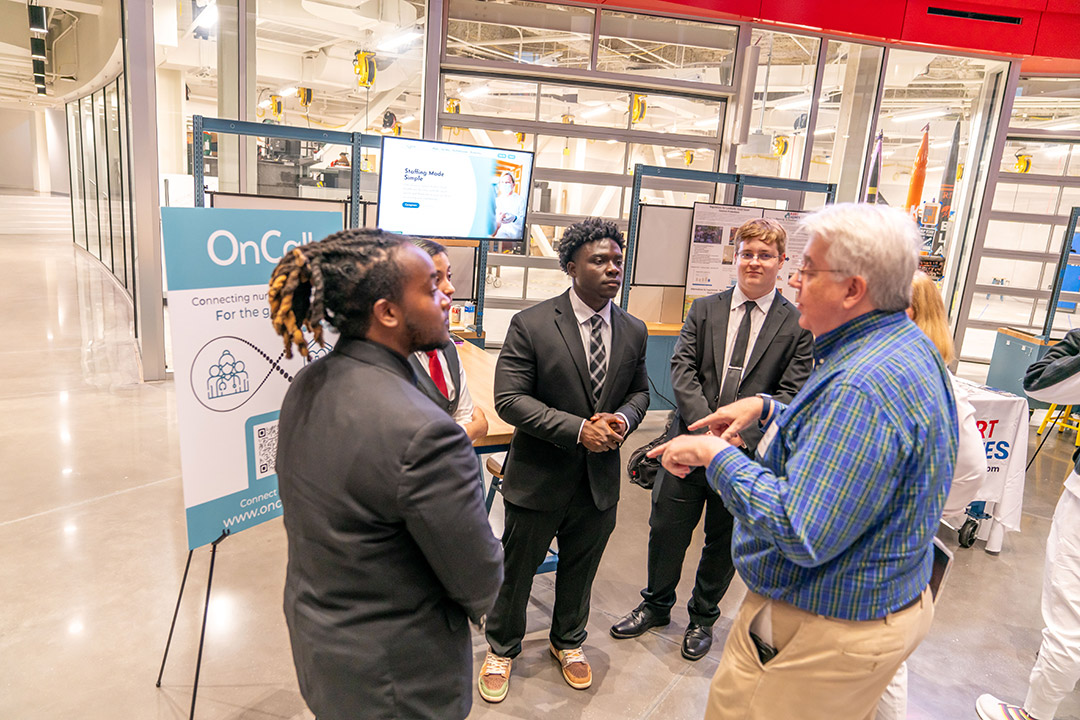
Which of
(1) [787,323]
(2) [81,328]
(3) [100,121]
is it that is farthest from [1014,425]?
(3) [100,121]

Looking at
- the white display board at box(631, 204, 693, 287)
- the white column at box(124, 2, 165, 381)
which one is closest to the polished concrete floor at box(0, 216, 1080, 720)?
the white column at box(124, 2, 165, 381)

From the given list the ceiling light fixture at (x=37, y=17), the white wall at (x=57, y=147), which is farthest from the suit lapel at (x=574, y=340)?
the white wall at (x=57, y=147)

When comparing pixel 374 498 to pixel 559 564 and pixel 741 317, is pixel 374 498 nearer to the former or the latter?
pixel 559 564

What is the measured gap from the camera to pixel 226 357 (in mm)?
2139

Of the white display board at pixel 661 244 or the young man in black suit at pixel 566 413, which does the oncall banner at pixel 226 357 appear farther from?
the white display board at pixel 661 244

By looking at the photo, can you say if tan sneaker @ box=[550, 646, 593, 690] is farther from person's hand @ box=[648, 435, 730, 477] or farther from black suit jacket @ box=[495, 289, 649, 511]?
person's hand @ box=[648, 435, 730, 477]

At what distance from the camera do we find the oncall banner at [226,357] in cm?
202

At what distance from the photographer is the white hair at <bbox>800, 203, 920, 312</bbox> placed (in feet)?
4.20

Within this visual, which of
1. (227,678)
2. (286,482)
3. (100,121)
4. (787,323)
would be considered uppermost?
(100,121)

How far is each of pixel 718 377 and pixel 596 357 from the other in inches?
25.3

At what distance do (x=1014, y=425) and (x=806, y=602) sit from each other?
3378 mm

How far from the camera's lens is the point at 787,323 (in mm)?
2635

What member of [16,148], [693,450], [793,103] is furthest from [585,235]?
[16,148]

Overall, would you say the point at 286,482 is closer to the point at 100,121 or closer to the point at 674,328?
the point at 674,328
